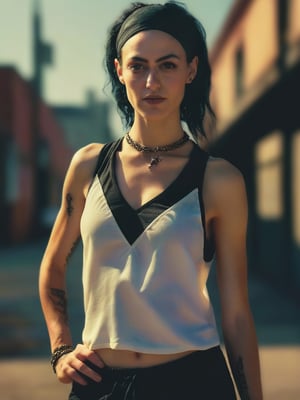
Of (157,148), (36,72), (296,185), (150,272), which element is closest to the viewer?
(150,272)

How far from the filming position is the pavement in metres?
6.20

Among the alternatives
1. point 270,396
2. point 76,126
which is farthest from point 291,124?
point 76,126

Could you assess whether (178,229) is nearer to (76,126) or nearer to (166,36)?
(166,36)

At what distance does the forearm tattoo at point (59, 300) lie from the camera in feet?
8.19

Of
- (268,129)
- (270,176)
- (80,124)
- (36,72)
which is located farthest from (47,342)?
(80,124)

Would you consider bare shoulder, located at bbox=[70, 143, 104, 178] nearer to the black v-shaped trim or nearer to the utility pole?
the black v-shaped trim

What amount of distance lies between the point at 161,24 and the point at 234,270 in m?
0.72

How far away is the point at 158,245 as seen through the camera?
7.05 ft

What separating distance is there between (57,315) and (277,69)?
7744mm

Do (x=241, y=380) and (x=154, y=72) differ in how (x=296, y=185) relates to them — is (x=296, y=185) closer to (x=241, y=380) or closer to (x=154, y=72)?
(x=241, y=380)

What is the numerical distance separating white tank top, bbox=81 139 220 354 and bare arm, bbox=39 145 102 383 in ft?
0.49

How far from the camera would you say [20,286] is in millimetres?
13383

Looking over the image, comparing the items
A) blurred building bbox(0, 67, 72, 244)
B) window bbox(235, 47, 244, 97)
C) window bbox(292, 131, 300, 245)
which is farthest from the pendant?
blurred building bbox(0, 67, 72, 244)

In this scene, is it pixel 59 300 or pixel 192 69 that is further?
pixel 59 300
